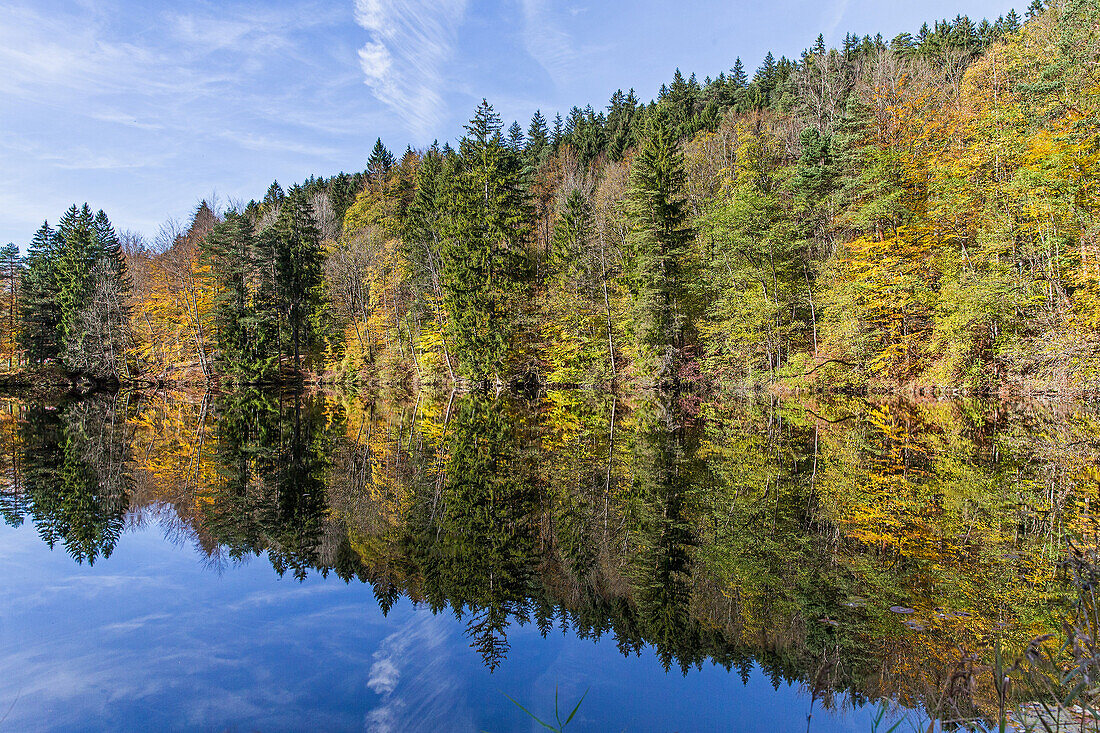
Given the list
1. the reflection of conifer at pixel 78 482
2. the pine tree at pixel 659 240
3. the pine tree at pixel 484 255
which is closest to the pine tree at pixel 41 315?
the reflection of conifer at pixel 78 482

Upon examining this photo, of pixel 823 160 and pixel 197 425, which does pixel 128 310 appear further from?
pixel 823 160

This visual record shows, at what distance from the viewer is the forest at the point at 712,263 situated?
65.1 feet

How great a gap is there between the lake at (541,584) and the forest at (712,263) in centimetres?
959

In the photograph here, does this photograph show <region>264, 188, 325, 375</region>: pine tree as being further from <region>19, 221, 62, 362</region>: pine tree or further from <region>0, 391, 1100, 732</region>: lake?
<region>0, 391, 1100, 732</region>: lake

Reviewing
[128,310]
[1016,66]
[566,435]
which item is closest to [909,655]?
[566,435]

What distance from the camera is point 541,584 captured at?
667 centimetres

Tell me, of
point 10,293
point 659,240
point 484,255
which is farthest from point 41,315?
point 659,240

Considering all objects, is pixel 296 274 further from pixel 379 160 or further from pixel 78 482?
pixel 379 160

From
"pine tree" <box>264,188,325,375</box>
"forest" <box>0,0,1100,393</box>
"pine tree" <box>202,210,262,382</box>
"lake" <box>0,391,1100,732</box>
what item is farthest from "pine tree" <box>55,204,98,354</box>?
"lake" <box>0,391,1100,732</box>

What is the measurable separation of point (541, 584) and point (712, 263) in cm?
2651

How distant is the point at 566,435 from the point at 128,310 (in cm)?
3919

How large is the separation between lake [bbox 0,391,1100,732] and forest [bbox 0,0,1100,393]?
9.59 meters

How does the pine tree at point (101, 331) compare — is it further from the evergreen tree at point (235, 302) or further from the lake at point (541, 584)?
the lake at point (541, 584)

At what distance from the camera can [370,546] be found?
8.12 meters
